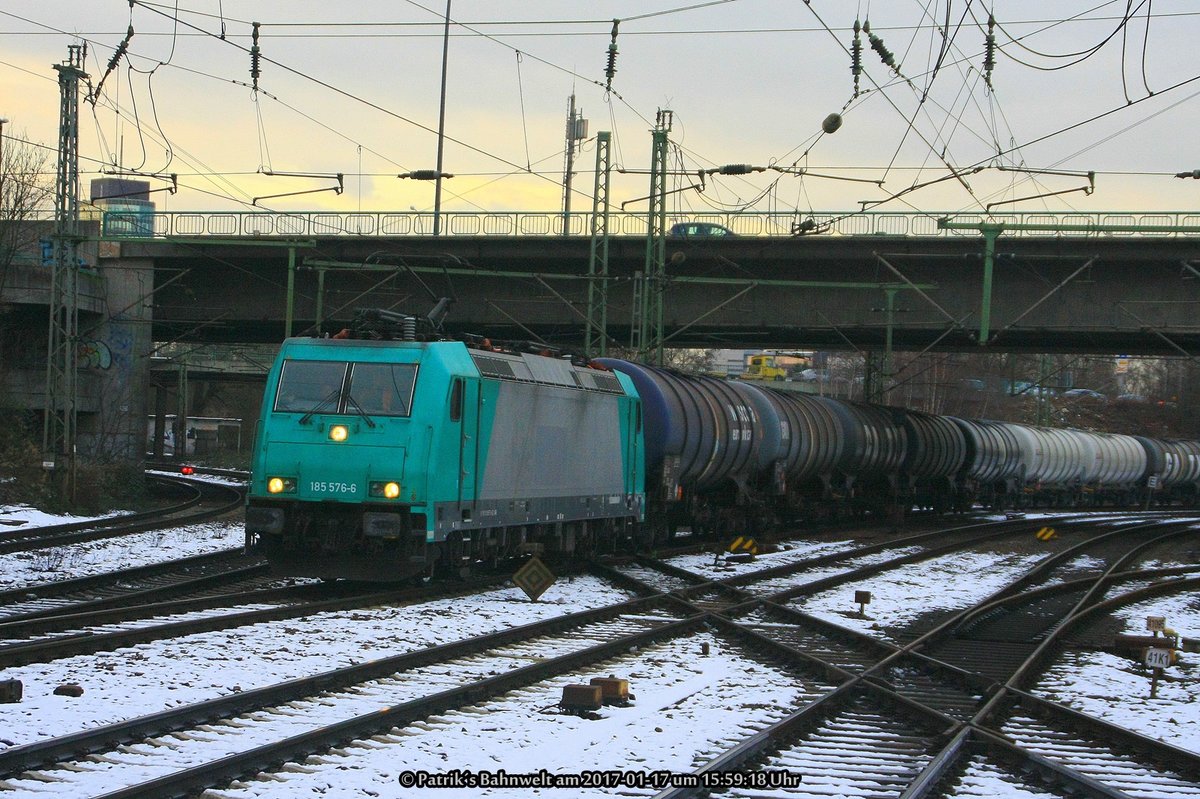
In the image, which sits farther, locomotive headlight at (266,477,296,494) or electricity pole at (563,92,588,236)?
electricity pole at (563,92,588,236)

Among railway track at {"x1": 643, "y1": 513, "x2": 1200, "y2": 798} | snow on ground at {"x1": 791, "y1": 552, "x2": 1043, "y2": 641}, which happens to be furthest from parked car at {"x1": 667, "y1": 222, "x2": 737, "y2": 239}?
railway track at {"x1": 643, "y1": 513, "x2": 1200, "y2": 798}

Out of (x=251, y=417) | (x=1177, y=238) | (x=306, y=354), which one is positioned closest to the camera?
(x=306, y=354)

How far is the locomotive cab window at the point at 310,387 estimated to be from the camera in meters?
15.1

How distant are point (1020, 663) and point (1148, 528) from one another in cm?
3232

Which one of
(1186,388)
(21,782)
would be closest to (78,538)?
(21,782)

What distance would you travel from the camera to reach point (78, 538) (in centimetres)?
2108

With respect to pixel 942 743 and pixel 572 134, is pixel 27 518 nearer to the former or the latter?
pixel 942 743

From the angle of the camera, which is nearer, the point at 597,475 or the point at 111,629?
the point at 111,629

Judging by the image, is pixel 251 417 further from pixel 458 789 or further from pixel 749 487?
pixel 458 789

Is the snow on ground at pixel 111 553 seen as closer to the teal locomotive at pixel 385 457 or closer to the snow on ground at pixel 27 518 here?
the snow on ground at pixel 27 518

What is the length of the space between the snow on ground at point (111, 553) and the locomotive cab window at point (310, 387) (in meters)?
3.92

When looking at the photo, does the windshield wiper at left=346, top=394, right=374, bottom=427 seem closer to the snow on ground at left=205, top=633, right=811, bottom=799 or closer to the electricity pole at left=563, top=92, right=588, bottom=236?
the snow on ground at left=205, top=633, right=811, bottom=799

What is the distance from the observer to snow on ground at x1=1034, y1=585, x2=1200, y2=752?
9.84 m

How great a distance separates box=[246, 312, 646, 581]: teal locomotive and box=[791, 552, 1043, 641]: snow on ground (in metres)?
4.42
